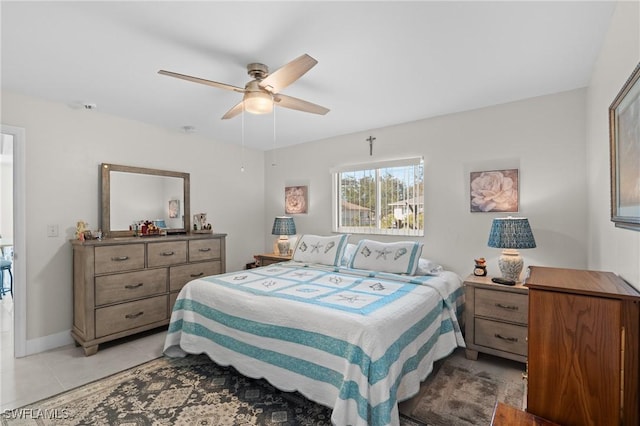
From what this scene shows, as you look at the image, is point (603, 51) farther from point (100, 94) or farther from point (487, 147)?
point (100, 94)

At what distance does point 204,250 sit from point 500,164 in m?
3.51

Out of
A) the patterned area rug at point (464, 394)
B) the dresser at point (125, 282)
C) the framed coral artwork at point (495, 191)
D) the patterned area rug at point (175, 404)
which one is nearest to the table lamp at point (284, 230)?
the dresser at point (125, 282)

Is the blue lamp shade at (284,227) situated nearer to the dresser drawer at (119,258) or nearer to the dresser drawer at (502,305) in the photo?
the dresser drawer at (119,258)

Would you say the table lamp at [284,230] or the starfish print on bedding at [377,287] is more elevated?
the table lamp at [284,230]

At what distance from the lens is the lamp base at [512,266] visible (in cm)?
270

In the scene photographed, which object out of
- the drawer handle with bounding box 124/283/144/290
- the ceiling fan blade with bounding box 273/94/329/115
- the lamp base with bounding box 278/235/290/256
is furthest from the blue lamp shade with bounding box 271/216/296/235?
the ceiling fan blade with bounding box 273/94/329/115

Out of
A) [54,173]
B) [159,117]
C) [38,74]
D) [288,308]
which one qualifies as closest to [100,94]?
[38,74]

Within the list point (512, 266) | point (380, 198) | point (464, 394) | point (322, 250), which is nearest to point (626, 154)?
point (512, 266)

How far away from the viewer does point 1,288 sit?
469 centimetres

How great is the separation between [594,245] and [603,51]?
56.1 inches

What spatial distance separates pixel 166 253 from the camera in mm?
3381

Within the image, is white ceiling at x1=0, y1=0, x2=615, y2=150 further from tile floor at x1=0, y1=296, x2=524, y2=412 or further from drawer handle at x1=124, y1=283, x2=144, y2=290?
tile floor at x1=0, y1=296, x2=524, y2=412

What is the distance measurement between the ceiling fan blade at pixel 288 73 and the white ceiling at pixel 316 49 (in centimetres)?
22

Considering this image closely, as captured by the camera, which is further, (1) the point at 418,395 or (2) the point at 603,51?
(1) the point at 418,395
